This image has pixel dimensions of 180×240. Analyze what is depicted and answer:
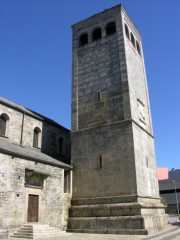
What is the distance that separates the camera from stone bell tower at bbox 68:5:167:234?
16281 mm

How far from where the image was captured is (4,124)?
61.2 feet

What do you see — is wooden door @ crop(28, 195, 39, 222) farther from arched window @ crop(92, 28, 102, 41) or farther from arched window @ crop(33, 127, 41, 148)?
arched window @ crop(92, 28, 102, 41)

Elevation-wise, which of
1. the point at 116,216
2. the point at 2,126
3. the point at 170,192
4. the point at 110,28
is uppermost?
the point at 110,28

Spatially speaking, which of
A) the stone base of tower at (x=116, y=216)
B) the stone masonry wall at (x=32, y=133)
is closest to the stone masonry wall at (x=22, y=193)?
the stone base of tower at (x=116, y=216)

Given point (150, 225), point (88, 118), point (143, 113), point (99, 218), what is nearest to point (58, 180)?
point (99, 218)

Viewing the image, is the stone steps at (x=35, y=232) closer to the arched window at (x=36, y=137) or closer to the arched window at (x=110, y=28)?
the arched window at (x=36, y=137)

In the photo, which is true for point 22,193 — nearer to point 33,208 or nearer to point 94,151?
point 33,208

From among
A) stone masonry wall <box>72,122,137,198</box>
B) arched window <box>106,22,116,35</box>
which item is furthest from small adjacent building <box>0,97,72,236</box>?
arched window <box>106,22,116,35</box>

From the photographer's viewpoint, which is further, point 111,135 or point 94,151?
point 94,151

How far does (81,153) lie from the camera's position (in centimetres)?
1928

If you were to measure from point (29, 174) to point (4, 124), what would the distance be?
4.87 meters

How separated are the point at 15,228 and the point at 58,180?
15.0 feet

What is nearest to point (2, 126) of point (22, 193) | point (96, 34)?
point (22, 193)

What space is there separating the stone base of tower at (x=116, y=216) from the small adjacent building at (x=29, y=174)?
101 cm
